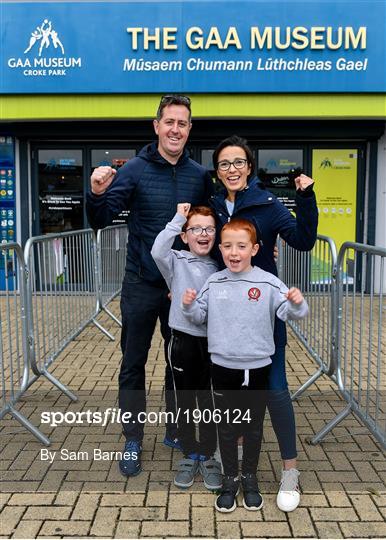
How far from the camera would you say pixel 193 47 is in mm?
8023

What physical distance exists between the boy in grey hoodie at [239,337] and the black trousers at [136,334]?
0.49 meters

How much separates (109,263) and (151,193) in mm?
3792

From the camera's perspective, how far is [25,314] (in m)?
3.77

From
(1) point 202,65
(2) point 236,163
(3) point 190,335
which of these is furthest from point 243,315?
(1) point 202,65

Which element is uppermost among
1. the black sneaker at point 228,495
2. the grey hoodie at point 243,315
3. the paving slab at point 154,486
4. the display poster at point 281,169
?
the display poster at point 281,169

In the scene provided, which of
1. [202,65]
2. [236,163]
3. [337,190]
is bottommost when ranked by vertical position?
[236,163]

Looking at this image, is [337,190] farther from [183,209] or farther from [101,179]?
[101,179]

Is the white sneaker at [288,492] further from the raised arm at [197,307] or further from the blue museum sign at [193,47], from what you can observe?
the blue museum sign at [193,47]

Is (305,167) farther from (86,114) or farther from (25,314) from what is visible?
(25,314)

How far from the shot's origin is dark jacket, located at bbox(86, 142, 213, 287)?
3.16m

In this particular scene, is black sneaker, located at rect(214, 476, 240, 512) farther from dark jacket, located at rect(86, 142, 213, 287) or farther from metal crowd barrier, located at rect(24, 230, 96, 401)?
metal crowd barrier, located at rect(24, 230, 96, 401)

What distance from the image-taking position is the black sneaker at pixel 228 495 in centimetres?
279

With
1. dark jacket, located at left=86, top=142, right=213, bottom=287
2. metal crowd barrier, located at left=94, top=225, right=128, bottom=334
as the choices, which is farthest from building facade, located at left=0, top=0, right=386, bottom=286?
dark jacket, located at left=86, top=142, right=213, bottom=287

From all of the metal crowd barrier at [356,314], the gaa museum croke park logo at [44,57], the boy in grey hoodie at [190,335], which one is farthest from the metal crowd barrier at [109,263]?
the metal crowd barrier at [356,314]
